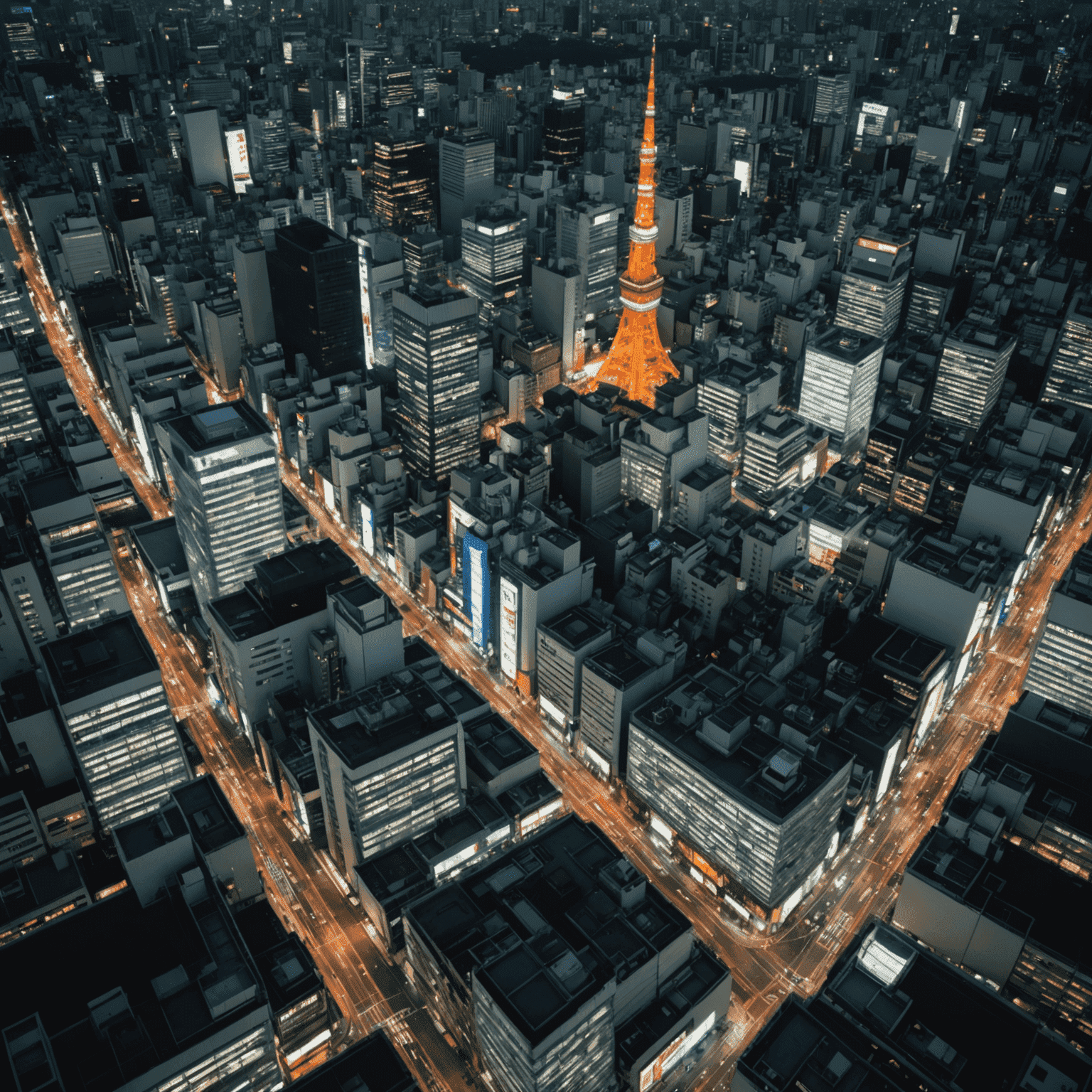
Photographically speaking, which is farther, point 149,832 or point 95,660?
point 95,660

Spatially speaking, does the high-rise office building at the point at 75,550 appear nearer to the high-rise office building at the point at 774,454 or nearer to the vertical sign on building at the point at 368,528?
the vertical sign on building at the point at 368,528

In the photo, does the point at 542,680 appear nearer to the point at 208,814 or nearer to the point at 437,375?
the point at 208,814

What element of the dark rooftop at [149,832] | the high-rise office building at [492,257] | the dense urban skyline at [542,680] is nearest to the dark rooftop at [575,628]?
the dense urban skyline at [542,680]

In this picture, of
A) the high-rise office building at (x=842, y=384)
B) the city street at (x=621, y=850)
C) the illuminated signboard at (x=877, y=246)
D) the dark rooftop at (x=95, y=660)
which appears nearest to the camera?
the city street at (x=621, y=850)

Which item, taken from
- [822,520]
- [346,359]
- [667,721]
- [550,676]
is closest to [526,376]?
[346,359]

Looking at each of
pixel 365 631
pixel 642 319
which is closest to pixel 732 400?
pixel 642 319

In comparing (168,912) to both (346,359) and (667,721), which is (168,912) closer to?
(667,721)

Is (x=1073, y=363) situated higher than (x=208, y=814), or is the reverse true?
(x=1073, y=363)

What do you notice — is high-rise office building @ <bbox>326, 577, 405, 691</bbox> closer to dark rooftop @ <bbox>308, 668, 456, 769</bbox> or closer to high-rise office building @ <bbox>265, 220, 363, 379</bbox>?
dark rooftop @ <bbox>308, 668, 456, 769</bbox>
